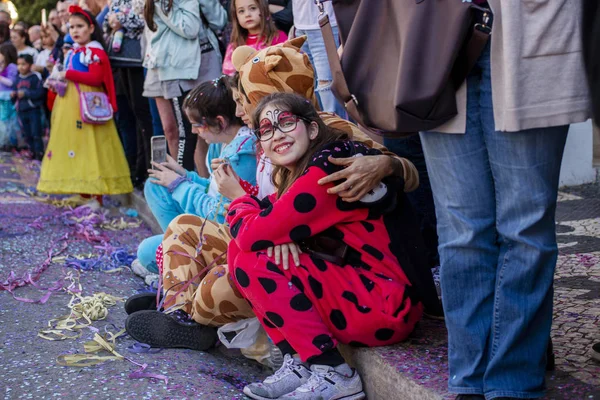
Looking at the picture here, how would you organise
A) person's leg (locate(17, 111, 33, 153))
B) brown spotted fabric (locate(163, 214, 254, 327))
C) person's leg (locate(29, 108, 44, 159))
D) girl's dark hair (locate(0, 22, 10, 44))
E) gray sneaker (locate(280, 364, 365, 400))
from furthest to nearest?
1. girl's dark hair (locate(0, 22, 10, 44))
2. person's leg (locate(17, 111, 33, 153))
3. person's leg (locate(29, 108, 44, 159))
4. brown spotted fabric (locate(163, 214, 254, 327))
5. gray sneaker (locate(280, 364, 365, 400))

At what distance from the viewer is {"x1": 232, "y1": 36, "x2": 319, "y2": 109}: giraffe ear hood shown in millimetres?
3455

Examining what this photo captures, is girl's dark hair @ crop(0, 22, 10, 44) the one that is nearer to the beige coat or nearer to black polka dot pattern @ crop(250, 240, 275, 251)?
black polka dot pattern @ crop(250, 240, 275, 251)

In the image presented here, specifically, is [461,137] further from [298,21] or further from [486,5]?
[298,21]

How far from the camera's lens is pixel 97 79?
274 inches

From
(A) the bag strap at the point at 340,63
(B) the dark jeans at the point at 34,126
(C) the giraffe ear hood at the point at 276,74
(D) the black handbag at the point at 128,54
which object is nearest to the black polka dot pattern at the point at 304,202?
(A) the bag strap at the point at 340,63

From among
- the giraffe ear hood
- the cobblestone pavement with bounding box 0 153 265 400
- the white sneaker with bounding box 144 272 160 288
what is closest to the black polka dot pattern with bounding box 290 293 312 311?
the cobblestone pavement with bounding box 0 153 265 400

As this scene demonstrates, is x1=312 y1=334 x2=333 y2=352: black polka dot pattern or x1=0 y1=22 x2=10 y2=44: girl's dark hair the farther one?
x1=0 y1=22 x2=10 y2=44: girl's dark hair

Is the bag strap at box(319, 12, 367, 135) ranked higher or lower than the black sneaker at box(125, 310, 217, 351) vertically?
higher

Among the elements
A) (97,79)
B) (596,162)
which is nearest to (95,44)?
(97,79)

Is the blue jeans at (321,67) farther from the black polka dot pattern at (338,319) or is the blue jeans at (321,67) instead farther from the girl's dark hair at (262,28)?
the black polka dot pattern at (338,319)

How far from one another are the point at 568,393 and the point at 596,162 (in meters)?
0.68

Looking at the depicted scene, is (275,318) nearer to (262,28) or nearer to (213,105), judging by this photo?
(213,105)

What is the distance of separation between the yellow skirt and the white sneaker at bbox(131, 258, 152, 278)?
2.31 m

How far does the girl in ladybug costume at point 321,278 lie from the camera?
2814 millimetres
